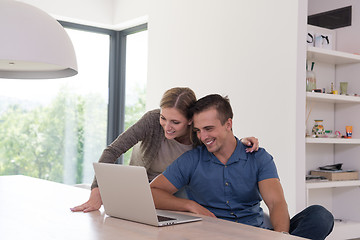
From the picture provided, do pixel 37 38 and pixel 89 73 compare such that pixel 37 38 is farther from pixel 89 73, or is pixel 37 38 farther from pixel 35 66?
pixel 89 73

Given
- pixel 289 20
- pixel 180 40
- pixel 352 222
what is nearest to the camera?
pixel 289 20

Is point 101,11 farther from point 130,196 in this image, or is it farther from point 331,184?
point 130,196

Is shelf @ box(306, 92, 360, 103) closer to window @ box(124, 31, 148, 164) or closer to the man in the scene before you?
the man

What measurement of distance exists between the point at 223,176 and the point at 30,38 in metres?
1.03

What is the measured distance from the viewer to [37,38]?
1.75m

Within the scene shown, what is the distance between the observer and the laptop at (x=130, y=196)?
5.51ft

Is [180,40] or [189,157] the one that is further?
[180,40]

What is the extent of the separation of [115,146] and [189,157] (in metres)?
0.43

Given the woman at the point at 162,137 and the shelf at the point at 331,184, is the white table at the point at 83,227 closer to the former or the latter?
the woman at the point at 162,137

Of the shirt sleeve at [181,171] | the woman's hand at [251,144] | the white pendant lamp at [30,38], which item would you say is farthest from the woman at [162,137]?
the white pendant lamp at [30,38]

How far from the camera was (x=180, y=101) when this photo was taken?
2350 millimetres

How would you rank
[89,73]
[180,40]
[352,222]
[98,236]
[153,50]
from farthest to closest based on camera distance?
[89,73] < [153,50] < [180,40] < [352,222] < [98,236]

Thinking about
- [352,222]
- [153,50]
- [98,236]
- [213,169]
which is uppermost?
[153,50]

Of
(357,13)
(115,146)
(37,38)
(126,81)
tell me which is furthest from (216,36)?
(37,38)
